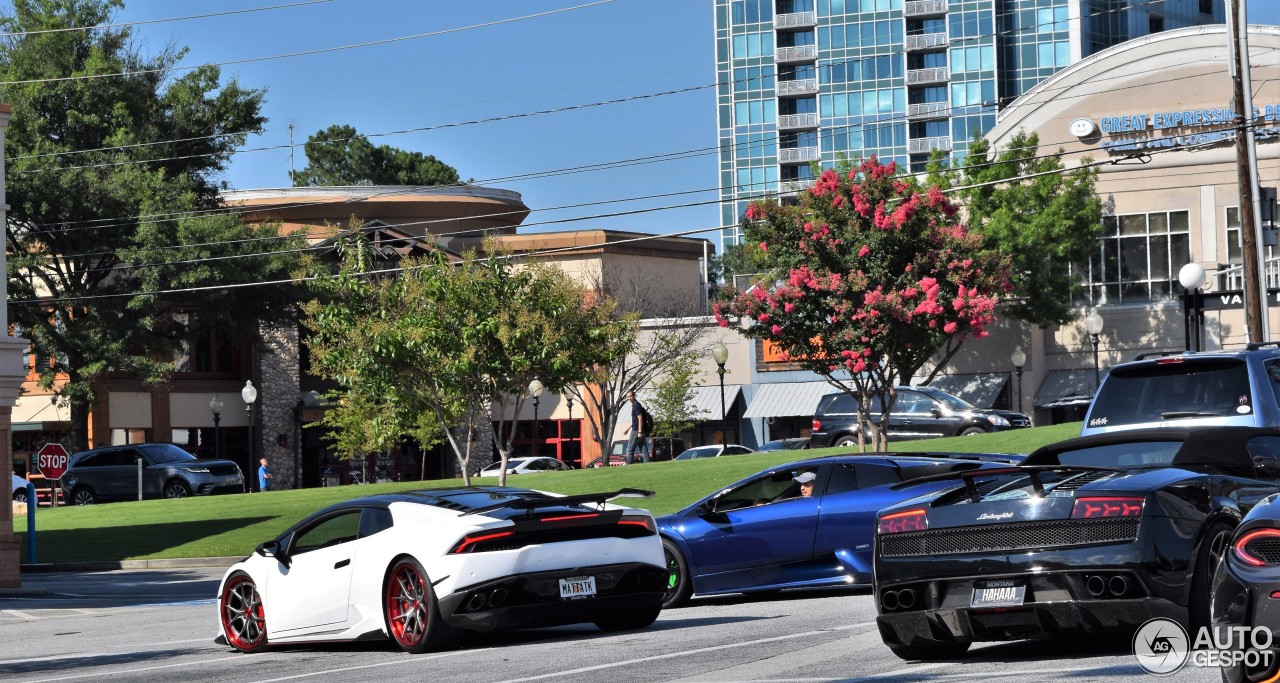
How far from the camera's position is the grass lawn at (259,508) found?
98.0 feet

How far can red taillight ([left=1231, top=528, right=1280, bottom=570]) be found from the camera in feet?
21.9

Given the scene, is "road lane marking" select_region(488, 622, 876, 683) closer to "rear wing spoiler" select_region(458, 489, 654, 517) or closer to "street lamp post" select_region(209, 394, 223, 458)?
"rear wing spoiler" select_region(458, 489, 654, 517)

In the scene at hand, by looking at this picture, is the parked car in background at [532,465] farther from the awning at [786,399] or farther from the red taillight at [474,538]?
the red taillight at [474,538]

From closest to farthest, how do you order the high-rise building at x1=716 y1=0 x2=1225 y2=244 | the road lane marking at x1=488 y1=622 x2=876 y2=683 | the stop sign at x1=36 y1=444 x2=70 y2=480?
the road lane marking at x1=488 y1=622 x2=876 y2=683
the stop sign at x1=36 y1=444 x2=70 y2=480
the high-rise building at x1=716 y1=0 x2=1225 y2=244

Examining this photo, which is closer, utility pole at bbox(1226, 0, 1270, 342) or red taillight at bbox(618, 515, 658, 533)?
red taillight at bbox(618, 515, 658, 533)

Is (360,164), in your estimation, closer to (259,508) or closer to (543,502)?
(259,508)

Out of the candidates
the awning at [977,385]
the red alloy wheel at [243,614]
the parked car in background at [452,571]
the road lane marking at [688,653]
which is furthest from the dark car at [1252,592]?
the awning at [977,385]

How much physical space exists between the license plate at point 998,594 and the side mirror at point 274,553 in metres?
5.94

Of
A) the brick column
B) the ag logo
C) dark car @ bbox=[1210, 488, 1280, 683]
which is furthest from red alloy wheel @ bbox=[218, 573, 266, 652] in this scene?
the brick column

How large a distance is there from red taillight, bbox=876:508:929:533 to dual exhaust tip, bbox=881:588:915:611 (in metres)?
0.36

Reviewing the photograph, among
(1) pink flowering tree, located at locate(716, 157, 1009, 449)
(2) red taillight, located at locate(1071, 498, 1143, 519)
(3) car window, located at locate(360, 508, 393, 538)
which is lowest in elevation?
(3) car window, located at locate(360, 508, 393, 538)

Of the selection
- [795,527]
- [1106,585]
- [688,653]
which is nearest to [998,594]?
[1106,585]

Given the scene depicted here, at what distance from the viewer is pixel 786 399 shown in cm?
5875

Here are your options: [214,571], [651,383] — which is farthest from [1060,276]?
[214,571]
